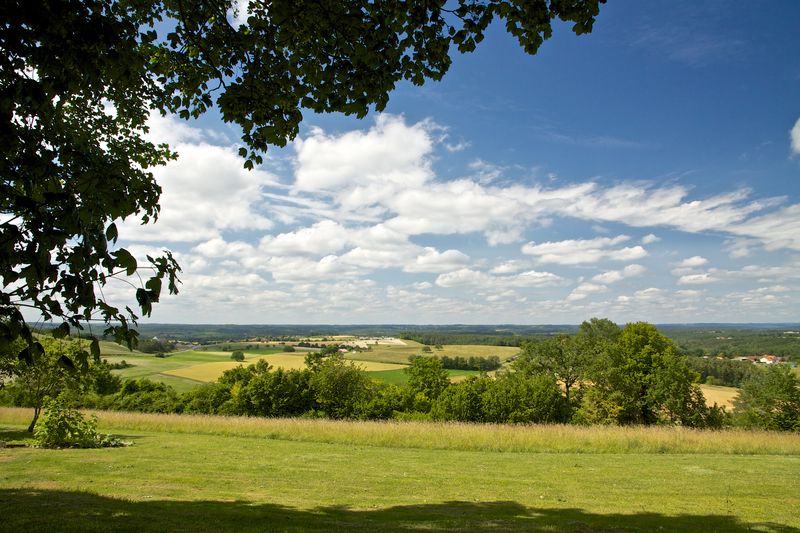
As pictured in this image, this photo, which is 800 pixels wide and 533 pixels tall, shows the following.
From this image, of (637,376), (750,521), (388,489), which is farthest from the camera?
(637,376)

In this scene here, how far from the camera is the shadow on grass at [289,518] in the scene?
664cm

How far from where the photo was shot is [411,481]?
1270 cm

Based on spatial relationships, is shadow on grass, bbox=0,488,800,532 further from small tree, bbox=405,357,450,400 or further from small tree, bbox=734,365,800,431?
small tree, bbox=734,365,800,431

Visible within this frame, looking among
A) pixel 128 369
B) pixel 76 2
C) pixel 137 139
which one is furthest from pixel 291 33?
pixel 128 369

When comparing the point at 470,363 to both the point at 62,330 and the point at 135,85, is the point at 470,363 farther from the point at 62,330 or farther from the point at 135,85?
the point at 62,330

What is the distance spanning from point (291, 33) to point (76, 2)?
2.02 meters

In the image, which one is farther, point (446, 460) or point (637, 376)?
point (637, 376)

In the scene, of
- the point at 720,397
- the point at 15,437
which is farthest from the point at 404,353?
the point at 15,437

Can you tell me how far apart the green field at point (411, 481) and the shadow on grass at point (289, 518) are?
31 mm

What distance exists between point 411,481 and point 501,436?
10.4m

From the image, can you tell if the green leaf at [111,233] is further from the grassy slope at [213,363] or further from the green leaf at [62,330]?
the grassy slope at [213,363]

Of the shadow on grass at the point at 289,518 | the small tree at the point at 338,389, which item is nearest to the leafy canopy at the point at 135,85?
the shadow on grass at the point at 289,518

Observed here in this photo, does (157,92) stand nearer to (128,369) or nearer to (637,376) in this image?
(637,376)

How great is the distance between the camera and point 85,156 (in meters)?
4.43
